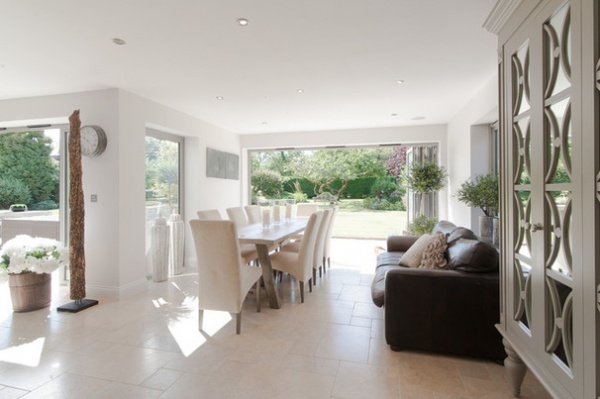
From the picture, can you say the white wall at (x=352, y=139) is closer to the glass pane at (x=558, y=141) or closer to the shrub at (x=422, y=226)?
the shrub at (x=422, y=226)

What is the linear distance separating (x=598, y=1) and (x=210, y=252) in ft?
8.83

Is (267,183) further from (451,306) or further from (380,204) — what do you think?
(451,306)

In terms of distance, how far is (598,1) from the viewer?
116cm

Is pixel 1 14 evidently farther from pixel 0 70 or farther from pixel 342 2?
pixel 342 2

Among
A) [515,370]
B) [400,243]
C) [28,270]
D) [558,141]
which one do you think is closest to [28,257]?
[28,270]

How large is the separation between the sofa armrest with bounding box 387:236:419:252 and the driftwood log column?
3.56m

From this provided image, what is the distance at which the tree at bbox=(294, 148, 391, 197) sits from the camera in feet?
32.4

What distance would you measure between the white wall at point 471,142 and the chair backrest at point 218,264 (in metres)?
3.04

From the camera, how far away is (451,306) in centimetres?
236

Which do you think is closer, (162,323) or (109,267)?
(162,323)

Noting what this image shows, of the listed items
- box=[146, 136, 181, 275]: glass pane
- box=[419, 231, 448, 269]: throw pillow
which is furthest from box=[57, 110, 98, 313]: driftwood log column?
box=[419, 231, 448, 269]: throw pillow

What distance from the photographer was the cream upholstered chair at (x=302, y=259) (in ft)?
11.6

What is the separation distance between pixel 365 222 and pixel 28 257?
736cm

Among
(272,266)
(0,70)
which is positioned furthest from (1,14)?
(272,266)
